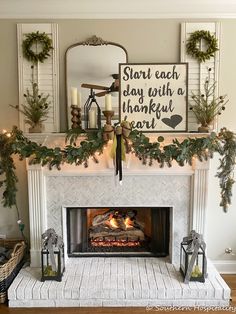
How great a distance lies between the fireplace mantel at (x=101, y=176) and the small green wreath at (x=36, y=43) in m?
0.75

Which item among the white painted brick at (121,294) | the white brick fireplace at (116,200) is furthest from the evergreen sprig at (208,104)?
the white painted brick at (121,294)

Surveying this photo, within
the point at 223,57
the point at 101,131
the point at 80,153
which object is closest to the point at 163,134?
the point at 101,131

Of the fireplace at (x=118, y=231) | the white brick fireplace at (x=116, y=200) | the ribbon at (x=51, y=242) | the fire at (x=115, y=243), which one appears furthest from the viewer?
the fire at (x=115, y=243)

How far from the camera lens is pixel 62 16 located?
3.09 metres

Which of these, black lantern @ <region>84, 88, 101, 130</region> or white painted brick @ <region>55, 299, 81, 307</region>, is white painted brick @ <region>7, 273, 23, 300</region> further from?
black lantern @ <region>84, 88, 101, 130</region>

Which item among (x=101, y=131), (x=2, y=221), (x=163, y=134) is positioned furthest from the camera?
(x=2, y=221)

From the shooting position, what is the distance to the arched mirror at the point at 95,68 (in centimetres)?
310

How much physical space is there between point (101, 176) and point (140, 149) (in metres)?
0.49

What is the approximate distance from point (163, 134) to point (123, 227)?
1.10 metres

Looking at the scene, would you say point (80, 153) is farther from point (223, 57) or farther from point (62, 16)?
point (223, 57)

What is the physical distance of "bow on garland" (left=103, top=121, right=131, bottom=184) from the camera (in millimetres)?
2750

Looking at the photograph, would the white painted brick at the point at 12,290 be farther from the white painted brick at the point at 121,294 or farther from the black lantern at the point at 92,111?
the black lantern at the point at 92,111

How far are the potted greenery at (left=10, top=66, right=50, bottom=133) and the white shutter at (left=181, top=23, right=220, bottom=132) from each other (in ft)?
4.47

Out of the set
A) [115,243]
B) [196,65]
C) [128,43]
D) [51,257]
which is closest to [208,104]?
[196,65]
